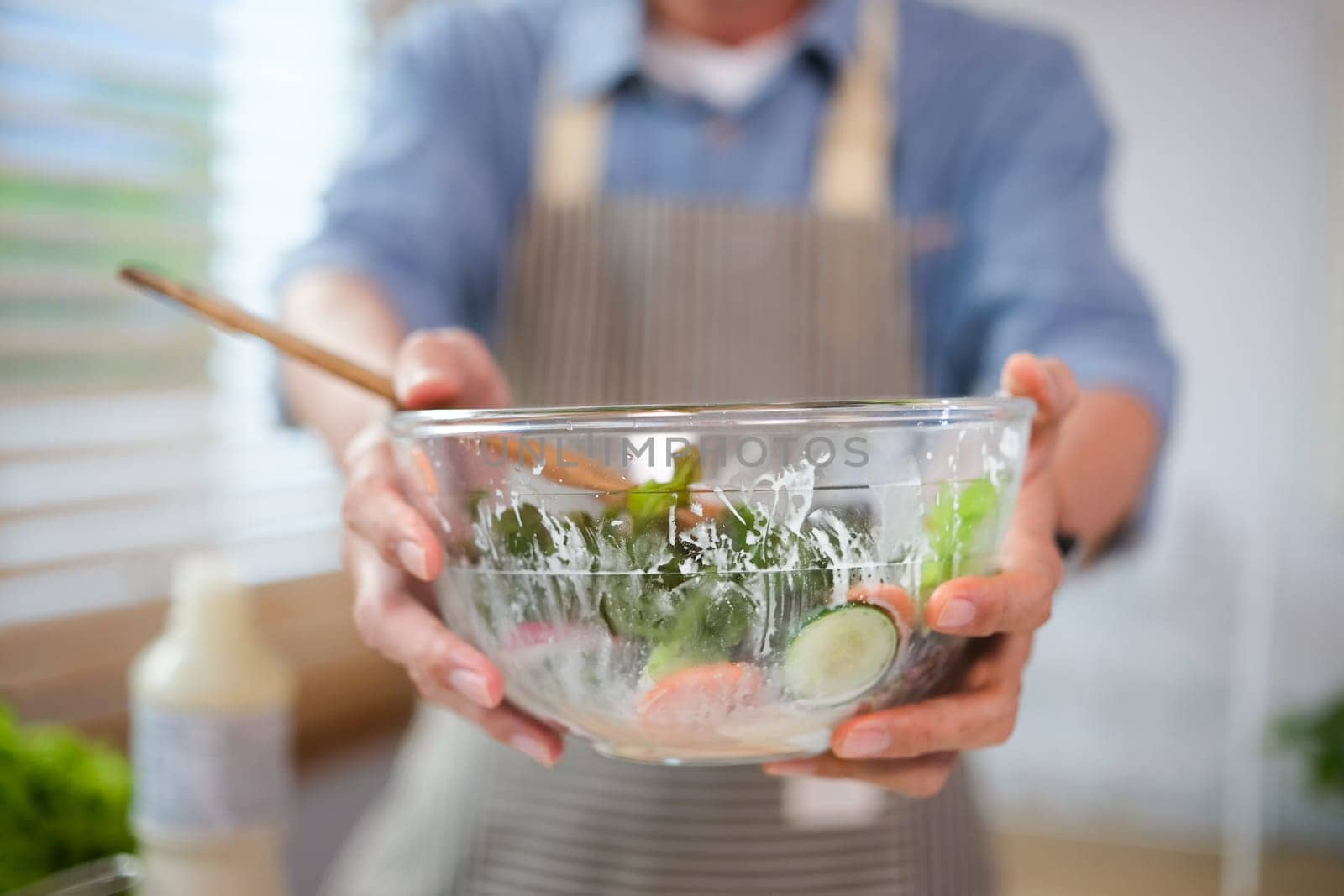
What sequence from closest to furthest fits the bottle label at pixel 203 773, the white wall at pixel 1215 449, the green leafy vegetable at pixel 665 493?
the green leafy vegetable at pixel 665 493 < the bottle label at pixel 203 773 < the white wall at pixel 1215 449

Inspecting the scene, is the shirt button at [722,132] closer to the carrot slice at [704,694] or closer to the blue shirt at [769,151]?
the blue shirt at [769,151]

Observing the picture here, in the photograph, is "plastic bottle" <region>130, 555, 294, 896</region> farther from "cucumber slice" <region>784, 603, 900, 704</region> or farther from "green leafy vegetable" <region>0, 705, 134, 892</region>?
"cucumber slice" <region>784, 603, 900, 704</region>

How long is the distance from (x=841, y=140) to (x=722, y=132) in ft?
0.31

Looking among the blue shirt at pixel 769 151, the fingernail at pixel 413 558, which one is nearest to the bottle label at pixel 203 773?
the blue shirt at pixel 769 151

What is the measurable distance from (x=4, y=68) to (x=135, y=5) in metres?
0.21

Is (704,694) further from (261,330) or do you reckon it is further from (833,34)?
(833,34)

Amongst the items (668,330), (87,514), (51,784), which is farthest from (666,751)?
(87,514)

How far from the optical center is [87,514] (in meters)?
1.33

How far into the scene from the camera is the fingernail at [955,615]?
40cm

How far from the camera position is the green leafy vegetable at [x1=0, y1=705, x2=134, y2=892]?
0.65m

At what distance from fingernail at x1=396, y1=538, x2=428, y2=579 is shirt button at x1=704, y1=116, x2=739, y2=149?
24.5 inches

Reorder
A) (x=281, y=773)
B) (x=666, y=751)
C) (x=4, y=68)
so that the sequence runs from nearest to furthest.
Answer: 1. (x=666, y=751)
2. (x=281, y=773)
3. (x=4, y=68)

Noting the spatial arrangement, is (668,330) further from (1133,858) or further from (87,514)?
(1133,858)

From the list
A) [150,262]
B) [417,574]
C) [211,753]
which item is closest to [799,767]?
[417,574]
